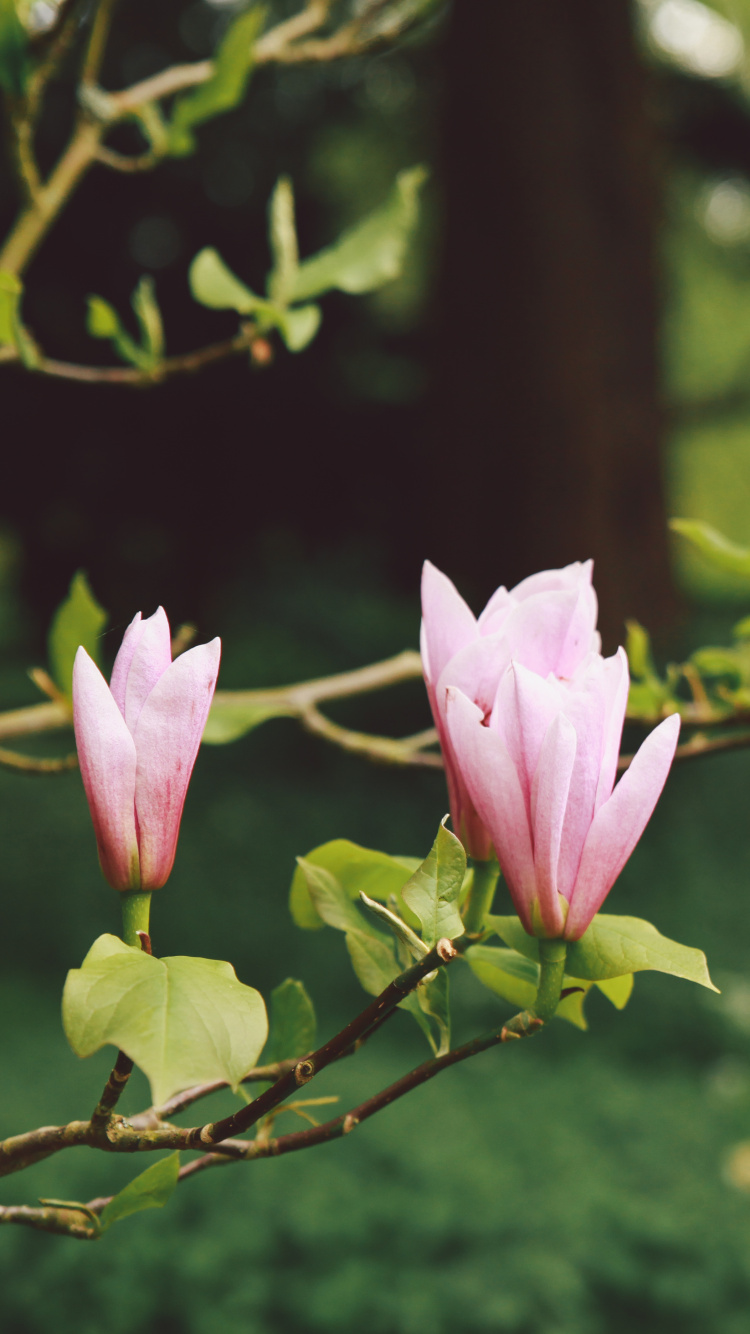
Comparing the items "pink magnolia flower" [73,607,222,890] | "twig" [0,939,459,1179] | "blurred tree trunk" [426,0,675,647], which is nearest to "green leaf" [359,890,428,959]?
"twig" [0,939,459,1179]

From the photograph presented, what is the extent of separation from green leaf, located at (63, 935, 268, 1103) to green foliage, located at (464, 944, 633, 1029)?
174 millimetres

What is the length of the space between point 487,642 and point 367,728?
20.1 feet

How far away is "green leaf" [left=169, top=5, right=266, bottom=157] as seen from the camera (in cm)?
101

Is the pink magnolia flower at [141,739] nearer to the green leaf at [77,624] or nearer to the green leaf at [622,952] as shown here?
the green leaf at [622,952]

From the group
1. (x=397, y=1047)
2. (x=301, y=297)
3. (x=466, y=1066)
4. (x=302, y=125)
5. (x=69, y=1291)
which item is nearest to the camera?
(x=301, y=297)

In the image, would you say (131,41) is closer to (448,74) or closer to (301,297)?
(448,74)

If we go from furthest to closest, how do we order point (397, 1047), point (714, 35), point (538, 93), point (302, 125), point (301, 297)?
point (302, 125), point (714, 35), point (538, 93), point (397, 1047), point (301, 297)

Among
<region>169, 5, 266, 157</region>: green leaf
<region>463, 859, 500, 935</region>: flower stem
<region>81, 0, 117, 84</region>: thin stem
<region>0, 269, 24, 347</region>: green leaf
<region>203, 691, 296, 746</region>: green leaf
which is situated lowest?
<region>203, 691, 296, 746</region>: green leaf

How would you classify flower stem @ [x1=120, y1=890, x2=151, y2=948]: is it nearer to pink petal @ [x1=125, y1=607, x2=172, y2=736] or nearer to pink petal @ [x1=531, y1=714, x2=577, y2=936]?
pink petal @ [x1=125, y1=607, x2=172, y2=736]

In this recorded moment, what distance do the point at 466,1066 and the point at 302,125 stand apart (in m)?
8.63

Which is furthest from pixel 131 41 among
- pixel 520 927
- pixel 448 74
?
pixel 520 927

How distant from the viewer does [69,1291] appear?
2730 millimetres

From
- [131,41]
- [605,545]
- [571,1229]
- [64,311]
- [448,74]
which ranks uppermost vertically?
[131,41]

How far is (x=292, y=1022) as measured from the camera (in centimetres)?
68
